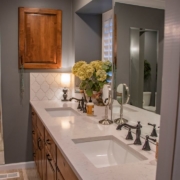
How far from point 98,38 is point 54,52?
0.62 metres

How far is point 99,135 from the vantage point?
1872 millimetres

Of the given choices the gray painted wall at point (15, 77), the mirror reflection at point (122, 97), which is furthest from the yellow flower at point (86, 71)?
the gray painted wall at point (15, 77)

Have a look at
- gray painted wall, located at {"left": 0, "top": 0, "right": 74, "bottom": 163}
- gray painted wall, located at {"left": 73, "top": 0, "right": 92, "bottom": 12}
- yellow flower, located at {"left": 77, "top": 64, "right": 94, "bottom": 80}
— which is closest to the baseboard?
gray painted wall, located at {"left": 0, "top": 0, "right": 74, "bottom": 163}

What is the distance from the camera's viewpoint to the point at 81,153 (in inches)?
58.9

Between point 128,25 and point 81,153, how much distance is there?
1.11 meters

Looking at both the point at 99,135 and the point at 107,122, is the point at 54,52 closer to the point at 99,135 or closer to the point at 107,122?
the point at 107,122

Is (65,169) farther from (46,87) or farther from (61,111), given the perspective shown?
(46,87)

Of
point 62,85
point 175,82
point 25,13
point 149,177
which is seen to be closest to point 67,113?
point 62,85

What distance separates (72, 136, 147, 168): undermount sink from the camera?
1695 millimetres

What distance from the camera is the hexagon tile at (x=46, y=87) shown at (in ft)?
11.0

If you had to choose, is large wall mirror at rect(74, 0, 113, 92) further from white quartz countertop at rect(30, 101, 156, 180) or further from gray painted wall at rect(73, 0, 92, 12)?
white quartz countertop at rect(30, 101, 156, 180)

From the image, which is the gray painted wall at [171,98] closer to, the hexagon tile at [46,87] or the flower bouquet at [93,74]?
the flower bouquet at [93,74]

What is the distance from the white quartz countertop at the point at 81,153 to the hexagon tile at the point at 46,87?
41cm

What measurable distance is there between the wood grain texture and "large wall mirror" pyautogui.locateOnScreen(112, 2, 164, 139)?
1.26 m
